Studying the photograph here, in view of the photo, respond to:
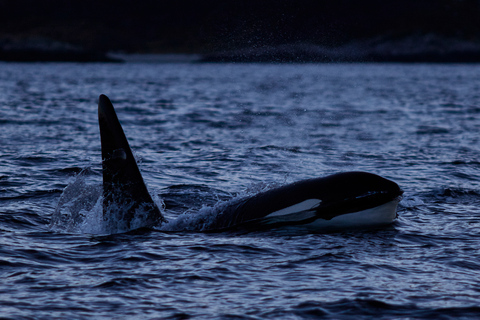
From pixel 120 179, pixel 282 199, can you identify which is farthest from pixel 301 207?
pixel 120 179

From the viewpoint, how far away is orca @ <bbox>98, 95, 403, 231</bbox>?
10.2 m

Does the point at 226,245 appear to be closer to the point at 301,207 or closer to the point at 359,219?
the point at 301,207

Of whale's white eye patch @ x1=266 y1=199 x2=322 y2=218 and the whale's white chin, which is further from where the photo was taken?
the whale's white chin

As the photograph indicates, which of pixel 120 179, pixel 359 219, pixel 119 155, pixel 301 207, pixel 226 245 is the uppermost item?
pixel 119 155

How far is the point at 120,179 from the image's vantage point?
34.8ft

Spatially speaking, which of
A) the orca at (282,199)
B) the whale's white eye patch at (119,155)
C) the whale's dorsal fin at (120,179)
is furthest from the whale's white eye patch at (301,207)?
the whale's white eye patch at (119,155)

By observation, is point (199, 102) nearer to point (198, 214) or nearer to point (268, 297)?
point (198, 214)

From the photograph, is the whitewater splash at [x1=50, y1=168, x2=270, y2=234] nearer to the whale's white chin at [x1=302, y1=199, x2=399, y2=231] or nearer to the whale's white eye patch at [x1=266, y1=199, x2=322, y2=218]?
the whale's white eye patch at [x1=266, y1=199, x2=322, y2=218]

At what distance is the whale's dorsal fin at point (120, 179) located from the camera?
10375 mm

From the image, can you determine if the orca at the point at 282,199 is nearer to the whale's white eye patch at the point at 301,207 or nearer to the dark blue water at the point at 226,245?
the whale's white eye patch at the point at 301,207

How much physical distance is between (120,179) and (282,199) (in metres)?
2.45

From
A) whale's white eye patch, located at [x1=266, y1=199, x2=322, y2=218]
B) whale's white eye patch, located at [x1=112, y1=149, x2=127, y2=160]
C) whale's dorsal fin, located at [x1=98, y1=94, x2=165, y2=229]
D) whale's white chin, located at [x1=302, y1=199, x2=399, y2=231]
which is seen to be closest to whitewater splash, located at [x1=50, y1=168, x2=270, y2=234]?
whale's dorsal fin, located at [x1=98, y1=94, x2=165, y2=229]

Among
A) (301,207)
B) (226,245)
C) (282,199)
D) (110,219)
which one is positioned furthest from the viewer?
(110,219)

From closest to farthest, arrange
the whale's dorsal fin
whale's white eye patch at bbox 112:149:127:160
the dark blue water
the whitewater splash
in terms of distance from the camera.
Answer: the dark blue water, the whale's dorsal fin, whale's white eye patch at bbox 112:149:127:160, the whitewater splash
